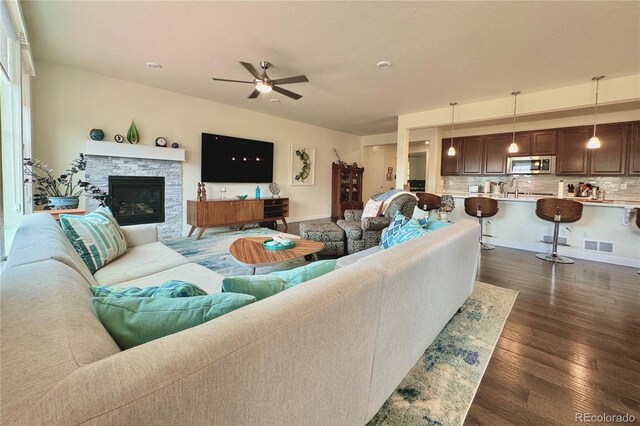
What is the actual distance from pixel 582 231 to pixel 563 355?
134 inches

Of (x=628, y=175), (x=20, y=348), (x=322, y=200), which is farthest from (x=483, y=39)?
(x=322, y=200)

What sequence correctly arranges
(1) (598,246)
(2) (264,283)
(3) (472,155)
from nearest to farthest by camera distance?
(2) (264,283) → (1) (598,246) → (3) (472,155)

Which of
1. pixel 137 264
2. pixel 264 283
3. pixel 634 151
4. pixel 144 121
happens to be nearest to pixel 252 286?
pixel 264 283

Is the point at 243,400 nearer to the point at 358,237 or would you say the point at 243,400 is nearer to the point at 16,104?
the point at 358,237

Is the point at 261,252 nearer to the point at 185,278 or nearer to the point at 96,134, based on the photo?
the point at 185,278

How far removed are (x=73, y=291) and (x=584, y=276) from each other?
4.74 meters

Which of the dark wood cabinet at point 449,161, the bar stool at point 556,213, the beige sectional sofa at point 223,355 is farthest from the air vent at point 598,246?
the beige sectional sofa at point 223,355

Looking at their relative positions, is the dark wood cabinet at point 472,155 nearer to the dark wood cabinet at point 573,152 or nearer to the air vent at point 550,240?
the dark wood cabinet at point 573,152

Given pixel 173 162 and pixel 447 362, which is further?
pixel 173 162

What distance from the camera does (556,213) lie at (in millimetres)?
3975

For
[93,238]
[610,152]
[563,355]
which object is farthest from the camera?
[610,152]

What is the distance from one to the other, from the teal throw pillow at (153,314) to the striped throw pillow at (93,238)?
158 centimetres

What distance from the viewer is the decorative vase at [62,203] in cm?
338

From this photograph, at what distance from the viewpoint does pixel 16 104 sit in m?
2.83
